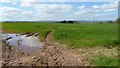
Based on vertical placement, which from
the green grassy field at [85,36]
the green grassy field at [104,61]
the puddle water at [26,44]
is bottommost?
the puddle water at [26,44]

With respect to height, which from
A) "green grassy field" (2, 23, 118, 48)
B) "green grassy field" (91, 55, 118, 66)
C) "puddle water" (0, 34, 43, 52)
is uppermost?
"green grassy field" (91, 55, 118, 66)

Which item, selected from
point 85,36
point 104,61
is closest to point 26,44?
point 85,36

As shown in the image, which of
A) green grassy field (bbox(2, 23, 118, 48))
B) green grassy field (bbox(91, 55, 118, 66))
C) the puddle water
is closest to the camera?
green grassy field (bbox(91, 55, 118, 66))

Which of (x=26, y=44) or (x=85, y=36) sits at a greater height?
(x=85, y=36)

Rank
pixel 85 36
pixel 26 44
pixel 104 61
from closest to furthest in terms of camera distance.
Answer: pixel 104 61 → pixel 85 36 → pixel 26 44

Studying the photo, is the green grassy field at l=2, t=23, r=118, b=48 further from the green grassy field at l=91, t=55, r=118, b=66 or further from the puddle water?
the green grassy field at l=91, t=55, r=118, b=66

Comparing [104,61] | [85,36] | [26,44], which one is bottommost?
[26,44]

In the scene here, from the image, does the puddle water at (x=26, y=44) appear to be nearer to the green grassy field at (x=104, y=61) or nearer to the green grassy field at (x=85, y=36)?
the green grassy field at (x=85, y=36)

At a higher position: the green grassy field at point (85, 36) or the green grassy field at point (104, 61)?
the green grassy field at point (104, 61)

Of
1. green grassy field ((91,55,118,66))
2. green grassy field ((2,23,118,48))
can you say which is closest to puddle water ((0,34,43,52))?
green grassy field ((2,23,118,48))

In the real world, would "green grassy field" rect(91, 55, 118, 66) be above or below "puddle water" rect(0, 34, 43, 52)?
above

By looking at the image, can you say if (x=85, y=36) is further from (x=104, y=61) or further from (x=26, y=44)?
(x=104, y=61)

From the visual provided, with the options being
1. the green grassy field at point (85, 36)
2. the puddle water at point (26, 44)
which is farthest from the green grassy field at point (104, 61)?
the puddle water at point (26, 44)

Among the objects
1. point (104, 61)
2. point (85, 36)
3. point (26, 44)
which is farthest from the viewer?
point (26, 44)
